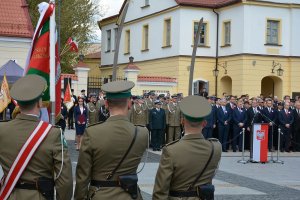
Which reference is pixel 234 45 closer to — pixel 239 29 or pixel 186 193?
pixel 239 29

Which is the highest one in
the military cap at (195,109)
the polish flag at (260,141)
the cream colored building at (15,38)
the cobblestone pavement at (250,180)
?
the cream colored building at (15,38)

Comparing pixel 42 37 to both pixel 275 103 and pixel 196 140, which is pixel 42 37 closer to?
pixel 196 140

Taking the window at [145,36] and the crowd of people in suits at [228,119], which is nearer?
the crowd of people in suits at [228,119]

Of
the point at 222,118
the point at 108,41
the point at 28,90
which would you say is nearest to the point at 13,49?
the point at 222,118

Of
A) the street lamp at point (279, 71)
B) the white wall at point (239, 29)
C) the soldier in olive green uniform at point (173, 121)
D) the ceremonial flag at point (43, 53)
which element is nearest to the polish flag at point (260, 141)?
the soldier in olive green uniform at point (173, 121)

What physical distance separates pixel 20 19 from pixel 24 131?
2290cm

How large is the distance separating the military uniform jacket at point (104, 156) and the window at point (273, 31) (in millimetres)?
32808

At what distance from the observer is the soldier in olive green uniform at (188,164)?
196 inches

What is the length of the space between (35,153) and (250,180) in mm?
9311

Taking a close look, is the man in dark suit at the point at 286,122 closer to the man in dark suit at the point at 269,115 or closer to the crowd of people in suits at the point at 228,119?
the crowd of people in suits at the point at 228,119

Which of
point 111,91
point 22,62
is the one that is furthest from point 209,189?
point 22,62

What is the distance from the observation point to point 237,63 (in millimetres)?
36156

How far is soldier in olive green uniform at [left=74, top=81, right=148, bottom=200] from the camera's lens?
5.11 meters

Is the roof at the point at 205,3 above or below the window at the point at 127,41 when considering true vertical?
above
